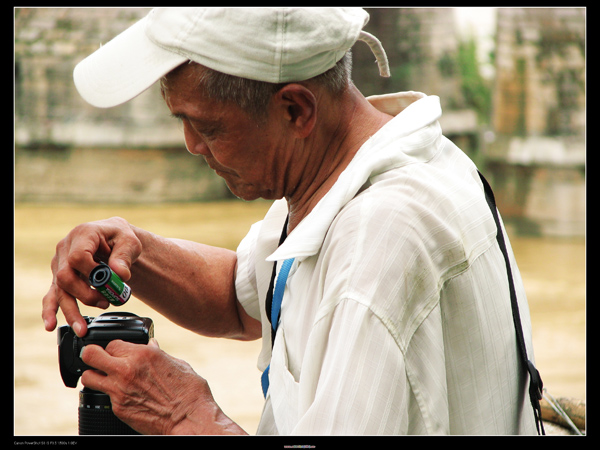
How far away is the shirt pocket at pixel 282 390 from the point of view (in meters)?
1.29

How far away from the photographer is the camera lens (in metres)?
1.45

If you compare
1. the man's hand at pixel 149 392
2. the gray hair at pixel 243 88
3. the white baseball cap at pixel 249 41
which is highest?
the white baseball cap at pixel 249 41

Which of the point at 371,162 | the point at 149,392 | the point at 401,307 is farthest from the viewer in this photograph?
the point at 149,392

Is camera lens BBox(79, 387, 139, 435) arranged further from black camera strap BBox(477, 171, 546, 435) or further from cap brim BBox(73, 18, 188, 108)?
black camera strap BBox(477, 171, 546, 435)

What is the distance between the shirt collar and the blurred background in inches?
245

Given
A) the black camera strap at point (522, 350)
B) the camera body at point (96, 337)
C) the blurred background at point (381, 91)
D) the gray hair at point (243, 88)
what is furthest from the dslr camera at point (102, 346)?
the blurred background at point (381, 91)

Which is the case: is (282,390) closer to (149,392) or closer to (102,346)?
(149,392)

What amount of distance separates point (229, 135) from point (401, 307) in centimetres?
50

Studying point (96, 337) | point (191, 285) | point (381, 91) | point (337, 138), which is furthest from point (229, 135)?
→ point (381, 91)

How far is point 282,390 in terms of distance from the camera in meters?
1.34

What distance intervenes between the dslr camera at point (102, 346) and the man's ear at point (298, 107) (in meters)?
0.49

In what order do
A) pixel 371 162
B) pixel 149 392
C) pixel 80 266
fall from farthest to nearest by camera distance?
pixel 80 266
pixel 149 392
pixel 371 162

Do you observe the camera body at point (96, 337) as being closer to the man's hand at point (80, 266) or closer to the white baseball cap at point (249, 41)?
the man's hand at point (80, 266)
